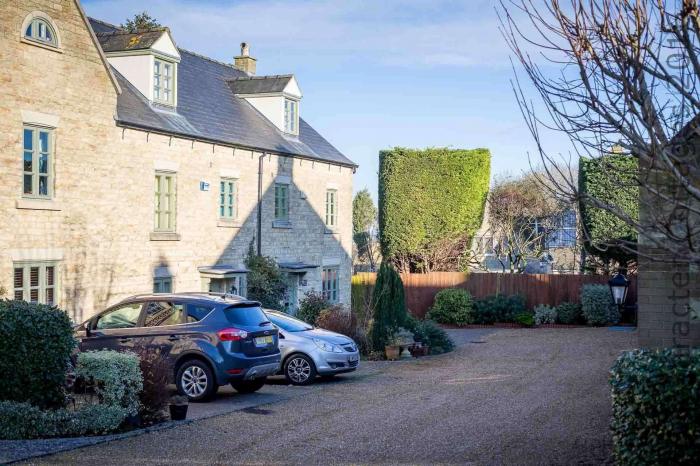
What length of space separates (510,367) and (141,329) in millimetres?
8981

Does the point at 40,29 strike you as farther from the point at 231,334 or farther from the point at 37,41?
the point at 231,334

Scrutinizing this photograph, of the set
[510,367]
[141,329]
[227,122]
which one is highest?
[227,122]

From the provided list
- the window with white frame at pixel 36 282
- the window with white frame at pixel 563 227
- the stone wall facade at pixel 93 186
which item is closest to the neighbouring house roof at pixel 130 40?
the stone wall facade at pixel 93 186

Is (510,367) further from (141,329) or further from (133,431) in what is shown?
(133,431)

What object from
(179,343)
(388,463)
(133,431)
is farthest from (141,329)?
(388,463)

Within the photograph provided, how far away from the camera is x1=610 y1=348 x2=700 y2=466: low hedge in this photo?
7.70m

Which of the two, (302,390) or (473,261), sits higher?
(473,261)

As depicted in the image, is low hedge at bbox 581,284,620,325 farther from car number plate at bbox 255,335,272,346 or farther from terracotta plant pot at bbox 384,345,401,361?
car number plate at bbox 255,335,272,346

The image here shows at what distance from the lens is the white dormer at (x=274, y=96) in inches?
1152

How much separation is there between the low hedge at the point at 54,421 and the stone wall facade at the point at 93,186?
276 inches

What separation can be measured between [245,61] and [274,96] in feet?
15.5

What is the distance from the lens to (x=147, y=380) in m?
12.2

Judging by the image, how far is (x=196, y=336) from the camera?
14367 millimetres

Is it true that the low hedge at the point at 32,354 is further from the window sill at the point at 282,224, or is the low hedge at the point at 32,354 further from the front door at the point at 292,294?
the front door at the point at 292,294
